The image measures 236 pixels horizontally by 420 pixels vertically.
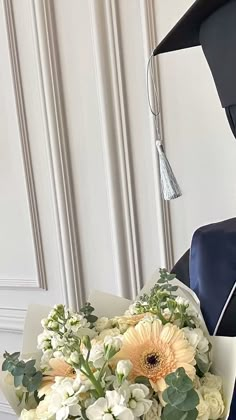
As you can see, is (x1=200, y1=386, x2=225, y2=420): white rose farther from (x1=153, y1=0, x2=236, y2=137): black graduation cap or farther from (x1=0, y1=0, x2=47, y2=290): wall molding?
(x1=0, y1=0, x2=47, y2=290): wall molding

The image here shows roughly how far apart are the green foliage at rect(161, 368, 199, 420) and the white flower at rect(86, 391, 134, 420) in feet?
0.14

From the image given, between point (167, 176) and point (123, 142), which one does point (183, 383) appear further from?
point (123, 142)

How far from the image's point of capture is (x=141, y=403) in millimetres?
619

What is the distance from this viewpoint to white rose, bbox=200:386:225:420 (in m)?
0.65

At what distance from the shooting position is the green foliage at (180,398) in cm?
60

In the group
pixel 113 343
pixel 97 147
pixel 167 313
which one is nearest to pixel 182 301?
pixel 167 313

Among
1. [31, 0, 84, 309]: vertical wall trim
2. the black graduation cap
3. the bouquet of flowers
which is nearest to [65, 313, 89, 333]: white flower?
the bouquet of flowers

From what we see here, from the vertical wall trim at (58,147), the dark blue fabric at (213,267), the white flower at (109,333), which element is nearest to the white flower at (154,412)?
the white flower at (109,333)

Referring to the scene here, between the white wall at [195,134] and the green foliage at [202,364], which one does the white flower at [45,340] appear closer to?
the green foliage at [202,364]

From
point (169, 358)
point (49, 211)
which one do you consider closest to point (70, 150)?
point (49, 211)

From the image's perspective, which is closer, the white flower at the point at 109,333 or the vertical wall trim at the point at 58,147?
the white flower at the point at 109,333

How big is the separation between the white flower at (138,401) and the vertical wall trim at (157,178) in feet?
3.02

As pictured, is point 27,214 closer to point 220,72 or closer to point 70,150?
point 70,150

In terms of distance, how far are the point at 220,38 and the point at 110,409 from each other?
533mm
